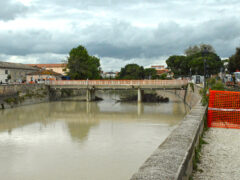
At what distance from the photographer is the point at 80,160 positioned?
1125 centimetres

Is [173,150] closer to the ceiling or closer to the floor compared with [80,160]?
closer to the ceiling

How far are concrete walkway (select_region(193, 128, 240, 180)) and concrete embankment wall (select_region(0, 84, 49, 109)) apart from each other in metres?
27.5

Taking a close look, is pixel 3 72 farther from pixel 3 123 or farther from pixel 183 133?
pixel 183 133

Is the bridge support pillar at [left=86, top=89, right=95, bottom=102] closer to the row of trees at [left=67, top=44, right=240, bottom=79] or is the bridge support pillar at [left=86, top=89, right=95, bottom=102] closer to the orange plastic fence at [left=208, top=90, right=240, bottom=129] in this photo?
the row of trees at [left=67, top=44, right=240, bottom=79]

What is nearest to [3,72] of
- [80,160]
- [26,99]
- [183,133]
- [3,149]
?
[26,99]

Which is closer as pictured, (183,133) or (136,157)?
(183,133)

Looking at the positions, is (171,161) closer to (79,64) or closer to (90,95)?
(90,95)

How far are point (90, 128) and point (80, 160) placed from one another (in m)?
8.36

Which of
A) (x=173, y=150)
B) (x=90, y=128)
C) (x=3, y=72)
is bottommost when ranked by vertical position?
(x=90, y=128)

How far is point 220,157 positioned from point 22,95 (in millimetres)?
→ 33358

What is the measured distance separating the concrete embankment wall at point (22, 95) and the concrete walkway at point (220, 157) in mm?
27539

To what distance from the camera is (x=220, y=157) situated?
26.1 ft

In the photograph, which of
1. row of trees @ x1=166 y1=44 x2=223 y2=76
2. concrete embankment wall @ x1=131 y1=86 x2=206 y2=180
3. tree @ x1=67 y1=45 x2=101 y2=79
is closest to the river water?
concrete embankment wall @ x1=131 y1=86 x2=206 y2=180

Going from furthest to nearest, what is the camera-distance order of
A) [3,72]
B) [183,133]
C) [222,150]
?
[3,72] < [222,150] < [183,133]
